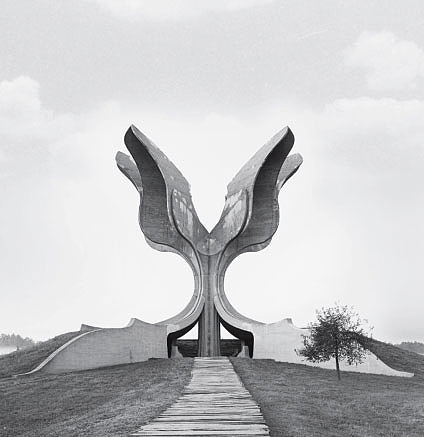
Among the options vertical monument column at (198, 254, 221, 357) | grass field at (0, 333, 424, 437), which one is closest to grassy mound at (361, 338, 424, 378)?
grass field at (0, 333, 424, 437)

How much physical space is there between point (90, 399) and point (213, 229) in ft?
67.9

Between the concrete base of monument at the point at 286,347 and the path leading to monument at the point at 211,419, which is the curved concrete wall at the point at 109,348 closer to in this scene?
the concrete base of monument at the point at 286,347

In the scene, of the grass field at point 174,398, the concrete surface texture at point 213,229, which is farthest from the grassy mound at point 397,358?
the concrete surface texture at point 213,229

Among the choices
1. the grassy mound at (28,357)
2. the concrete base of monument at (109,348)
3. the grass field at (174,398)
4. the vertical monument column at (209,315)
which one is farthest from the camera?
the vertical monument column at (209,315)

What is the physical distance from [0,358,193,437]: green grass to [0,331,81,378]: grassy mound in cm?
153

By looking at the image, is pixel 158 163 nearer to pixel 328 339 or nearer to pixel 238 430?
pixel 328 339

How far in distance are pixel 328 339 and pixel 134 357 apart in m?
9.55

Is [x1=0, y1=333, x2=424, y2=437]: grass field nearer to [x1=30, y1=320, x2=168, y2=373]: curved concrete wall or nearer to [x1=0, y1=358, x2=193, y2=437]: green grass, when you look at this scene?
[x1=0, y1=358, x2=193, y2=437]: green grass

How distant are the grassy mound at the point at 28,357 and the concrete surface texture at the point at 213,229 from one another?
517 cm

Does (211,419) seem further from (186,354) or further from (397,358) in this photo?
(186,354)

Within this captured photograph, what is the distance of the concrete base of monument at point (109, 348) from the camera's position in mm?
23344

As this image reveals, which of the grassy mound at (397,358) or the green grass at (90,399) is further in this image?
the grassy mound at (397,358)

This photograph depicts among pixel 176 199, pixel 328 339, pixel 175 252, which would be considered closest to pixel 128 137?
pixel 176 199

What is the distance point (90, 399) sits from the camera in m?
15.6
